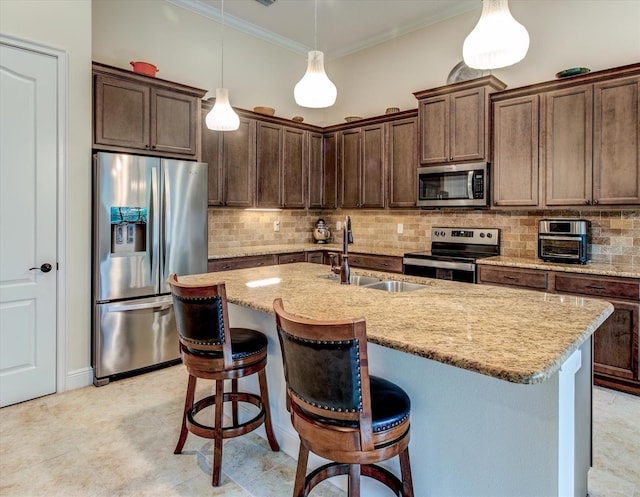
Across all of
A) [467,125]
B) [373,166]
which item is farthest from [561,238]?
[373,166]

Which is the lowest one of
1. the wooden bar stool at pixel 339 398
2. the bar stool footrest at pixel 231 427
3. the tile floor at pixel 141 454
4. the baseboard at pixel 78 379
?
the tile floor at pixel 141 454

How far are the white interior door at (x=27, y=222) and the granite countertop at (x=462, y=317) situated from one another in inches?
56.8

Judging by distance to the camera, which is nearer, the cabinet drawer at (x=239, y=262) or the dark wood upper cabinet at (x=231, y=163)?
the cabinet drawer at (x=239, y=262)

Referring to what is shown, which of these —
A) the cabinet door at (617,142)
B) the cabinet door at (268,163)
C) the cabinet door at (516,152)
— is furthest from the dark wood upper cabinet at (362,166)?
the cabinet door at (617,142)

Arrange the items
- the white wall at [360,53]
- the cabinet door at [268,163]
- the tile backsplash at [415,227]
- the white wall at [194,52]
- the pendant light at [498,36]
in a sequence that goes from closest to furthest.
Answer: the pendant light at [498,36], the tile backsplash at [415,227], the white wall at [360,53], the white wall at [194,52], the cabinet door at [268,163]

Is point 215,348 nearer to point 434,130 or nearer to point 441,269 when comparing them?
point 441,269

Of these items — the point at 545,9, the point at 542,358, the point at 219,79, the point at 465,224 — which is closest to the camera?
the point at 542,358

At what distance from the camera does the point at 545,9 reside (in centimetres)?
383

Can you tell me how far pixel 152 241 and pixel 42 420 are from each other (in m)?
1.45

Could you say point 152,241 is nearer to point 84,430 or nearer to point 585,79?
point 84,430

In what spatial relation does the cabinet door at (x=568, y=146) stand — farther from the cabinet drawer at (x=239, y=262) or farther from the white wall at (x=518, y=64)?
the cabinet drawer at (x=239, y=262)

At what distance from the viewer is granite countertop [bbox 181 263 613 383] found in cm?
114

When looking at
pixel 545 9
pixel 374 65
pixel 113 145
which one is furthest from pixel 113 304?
pixel 545 9

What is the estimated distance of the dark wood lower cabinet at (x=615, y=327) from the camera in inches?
115
